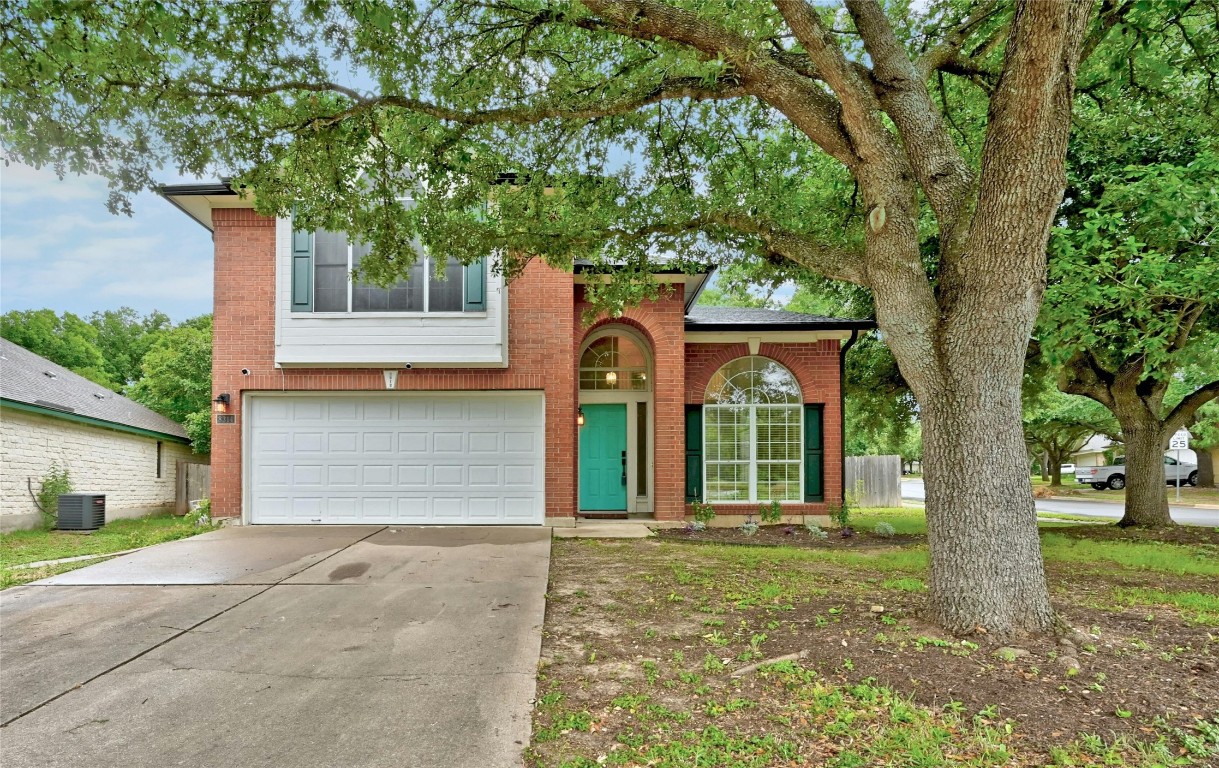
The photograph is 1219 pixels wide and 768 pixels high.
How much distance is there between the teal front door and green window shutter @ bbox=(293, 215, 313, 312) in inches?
193

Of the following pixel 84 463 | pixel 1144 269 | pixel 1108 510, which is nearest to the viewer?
pixel 1144 269

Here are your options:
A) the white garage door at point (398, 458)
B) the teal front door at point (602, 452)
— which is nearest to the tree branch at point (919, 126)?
the white garage door at point (398, 458)

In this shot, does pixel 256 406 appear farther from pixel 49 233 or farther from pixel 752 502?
pixel 49 233

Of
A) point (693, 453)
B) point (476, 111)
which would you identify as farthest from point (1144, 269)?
point (476, 111)

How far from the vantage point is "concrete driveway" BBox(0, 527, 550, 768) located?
2807 millimetres

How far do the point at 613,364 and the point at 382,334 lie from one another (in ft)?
13.6

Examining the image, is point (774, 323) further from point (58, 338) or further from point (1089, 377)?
point (58, 338)

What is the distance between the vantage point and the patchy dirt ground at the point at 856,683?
8.77 feet

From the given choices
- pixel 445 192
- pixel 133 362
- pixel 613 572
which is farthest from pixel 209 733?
pixel 133 362

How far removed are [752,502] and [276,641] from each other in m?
8.00

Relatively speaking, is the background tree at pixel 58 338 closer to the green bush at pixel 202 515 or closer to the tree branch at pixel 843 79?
the green bush at pixel 202 515

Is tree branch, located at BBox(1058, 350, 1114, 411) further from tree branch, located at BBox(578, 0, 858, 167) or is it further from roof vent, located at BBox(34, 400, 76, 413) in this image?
roof vent, located at BBox(34, 400, 76, 413)

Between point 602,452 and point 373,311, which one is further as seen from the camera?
point 602,452

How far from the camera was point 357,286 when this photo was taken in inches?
359
